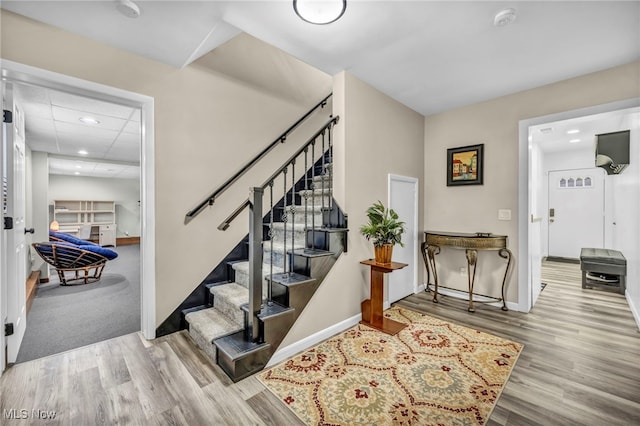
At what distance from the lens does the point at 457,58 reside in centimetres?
258

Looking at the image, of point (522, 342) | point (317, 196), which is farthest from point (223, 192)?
point (522, 342)

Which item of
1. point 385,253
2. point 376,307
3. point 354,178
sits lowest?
point 376,307

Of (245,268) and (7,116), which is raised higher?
(7,116)

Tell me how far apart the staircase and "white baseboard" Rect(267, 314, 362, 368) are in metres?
0.09

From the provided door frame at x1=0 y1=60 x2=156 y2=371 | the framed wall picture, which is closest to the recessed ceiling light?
door frame at x1=0 y1=60 x2=156 y2=371

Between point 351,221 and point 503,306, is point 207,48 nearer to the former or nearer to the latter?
point 351,221

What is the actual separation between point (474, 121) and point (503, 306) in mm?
2446

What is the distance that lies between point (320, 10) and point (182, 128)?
66.9 inches

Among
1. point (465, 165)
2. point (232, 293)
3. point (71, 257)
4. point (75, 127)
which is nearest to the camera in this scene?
point (232, 293)

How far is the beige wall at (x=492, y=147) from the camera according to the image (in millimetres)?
2820

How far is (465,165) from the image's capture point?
373 centimetres

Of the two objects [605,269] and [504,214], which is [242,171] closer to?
[504,214]

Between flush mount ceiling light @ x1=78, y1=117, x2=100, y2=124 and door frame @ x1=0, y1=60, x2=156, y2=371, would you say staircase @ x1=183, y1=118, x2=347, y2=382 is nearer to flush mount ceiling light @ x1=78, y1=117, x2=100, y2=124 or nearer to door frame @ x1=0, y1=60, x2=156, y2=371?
door frame @ x1=0, y1=60, x2=156, y2=371

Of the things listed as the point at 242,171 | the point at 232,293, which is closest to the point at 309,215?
the point at 242,171
